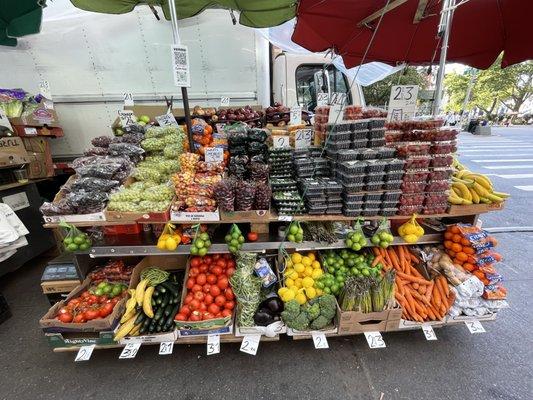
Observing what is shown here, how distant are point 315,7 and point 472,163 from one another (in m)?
9.88

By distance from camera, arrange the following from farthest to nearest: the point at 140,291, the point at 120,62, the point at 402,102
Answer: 1. the point at 120,62
2. the point at 402,102
3. the point at 140,291

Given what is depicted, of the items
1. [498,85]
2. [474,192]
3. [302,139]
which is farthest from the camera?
[498,85]

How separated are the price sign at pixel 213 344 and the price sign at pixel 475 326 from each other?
2.38 m

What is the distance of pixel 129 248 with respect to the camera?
7.43ft

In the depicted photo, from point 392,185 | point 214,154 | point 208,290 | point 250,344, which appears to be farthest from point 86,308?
point 392,185

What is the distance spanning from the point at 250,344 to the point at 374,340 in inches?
44.7

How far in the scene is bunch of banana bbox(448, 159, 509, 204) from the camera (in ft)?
7.95

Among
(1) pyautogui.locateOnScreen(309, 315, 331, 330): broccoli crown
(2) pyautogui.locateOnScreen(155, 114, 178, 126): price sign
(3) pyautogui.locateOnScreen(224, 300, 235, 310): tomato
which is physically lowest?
(1) pyautogui.locateOnScreen(309, 315, 331, 330): broccoli crown

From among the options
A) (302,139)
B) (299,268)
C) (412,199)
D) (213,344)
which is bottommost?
(213,344)

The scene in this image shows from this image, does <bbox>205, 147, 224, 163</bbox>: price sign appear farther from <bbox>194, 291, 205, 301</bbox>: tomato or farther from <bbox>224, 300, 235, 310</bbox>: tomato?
<bbox>224, 300, 235, 310</bbox>: tomato

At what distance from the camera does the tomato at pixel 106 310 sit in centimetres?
214

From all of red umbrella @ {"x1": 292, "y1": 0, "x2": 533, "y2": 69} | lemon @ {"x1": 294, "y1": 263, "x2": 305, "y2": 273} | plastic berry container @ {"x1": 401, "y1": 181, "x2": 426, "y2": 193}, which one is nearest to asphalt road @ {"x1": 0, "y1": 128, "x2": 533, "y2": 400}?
lemon @ {"x1": 294, "y1": 263, "x2": 305, "y2": 273}

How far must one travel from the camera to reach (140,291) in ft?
7.39

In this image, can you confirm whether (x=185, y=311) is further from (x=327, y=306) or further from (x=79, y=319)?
(x=327, y=306)
